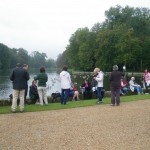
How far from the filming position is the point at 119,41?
77000mm

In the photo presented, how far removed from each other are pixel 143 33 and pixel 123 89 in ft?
220

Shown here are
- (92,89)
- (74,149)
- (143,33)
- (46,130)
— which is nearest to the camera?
(74,149)

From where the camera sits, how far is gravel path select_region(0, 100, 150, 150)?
7759 mm

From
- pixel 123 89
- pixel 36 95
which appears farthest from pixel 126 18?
pixel 36 95

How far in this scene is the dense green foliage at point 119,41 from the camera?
76812 mm

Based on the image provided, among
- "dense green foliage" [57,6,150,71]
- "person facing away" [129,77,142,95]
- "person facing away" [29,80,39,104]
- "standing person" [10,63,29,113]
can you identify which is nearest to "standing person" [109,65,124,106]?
"person facing away" [29,80,39,104]

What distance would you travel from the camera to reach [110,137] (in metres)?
8.56

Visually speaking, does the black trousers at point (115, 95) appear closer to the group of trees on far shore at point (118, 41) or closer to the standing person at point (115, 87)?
the standing person at point (115, 87)

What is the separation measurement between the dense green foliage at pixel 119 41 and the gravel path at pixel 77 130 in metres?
64.1

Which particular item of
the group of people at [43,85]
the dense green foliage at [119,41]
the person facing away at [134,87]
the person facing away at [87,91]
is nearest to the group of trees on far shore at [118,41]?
the dense green foliage at [119,41]

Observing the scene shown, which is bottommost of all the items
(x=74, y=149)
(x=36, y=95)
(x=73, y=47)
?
(x=74, y=149)

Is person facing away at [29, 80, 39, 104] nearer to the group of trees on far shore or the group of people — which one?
the group of people

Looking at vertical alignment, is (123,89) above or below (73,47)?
below

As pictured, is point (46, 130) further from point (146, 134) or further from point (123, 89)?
point (123, 89)
